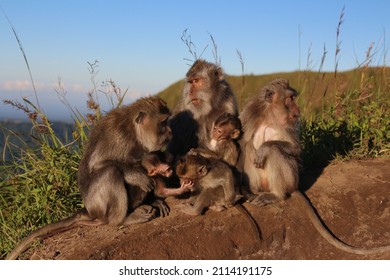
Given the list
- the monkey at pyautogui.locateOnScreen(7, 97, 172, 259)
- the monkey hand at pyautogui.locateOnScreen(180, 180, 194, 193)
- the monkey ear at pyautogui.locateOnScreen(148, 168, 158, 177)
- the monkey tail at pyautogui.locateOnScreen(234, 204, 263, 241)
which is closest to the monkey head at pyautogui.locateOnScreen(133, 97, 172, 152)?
the monkey at pyautogui.locateOnScreen(7, 97, 172, 259)

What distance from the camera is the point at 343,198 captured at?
605 centimetres

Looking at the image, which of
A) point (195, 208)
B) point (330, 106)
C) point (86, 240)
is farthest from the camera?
point (330, 106)

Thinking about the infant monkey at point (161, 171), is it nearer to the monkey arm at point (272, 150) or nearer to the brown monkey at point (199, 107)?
the brown monkey at point (199, 107)

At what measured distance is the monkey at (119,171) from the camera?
5.06 m

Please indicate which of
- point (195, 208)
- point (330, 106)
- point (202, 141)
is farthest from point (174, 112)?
point (330, 106)

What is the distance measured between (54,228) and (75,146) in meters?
1.44

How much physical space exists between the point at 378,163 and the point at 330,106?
1.33 meters

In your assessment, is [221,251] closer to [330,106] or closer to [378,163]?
[378,163]

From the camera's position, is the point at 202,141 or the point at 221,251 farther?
the point at 202,141

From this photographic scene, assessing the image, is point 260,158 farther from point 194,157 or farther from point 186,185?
point 186,185

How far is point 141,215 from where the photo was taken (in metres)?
5.24

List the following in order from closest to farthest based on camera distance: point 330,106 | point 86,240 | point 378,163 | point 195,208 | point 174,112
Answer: point 86,240, point 195,208, point 174,112, point 378,163, point 330,106

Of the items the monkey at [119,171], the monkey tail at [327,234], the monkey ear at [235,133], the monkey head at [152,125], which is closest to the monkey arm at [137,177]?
the monkey at [119,171]

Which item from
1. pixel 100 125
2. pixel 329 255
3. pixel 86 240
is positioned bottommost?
pixel 329 255
